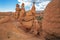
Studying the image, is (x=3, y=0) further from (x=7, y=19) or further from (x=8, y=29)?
(x=8, y=29)

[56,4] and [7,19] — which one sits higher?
[56,4]

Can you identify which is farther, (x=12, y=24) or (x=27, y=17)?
(x=27, y=17)

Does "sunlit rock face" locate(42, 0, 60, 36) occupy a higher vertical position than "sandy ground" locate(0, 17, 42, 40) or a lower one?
higher

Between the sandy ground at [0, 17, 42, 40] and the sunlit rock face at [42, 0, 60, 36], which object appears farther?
the sandy ground at [0, 17, 42, 40]

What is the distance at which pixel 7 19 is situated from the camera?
403 inches

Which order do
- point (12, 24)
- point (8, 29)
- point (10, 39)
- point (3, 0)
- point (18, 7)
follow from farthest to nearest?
point (18, 7) < point (3, 0) < point (12, 24) < point (8, 29) < point (10, 39)

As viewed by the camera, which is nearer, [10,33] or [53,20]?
[53,20]

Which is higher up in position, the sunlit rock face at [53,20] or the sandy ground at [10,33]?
the sunlit rock face at [53,20]

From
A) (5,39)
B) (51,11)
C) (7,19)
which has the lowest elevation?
(5,39)

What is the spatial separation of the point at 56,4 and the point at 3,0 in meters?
8.09

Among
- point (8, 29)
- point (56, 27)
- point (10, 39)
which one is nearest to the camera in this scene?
point (56, 27)

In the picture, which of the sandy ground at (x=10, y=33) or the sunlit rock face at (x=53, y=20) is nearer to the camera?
the sunlit rock face at (x=53, y=20)

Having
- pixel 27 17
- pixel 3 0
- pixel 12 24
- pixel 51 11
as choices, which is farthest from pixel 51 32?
pixel 27 17

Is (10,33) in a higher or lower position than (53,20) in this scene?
lower
